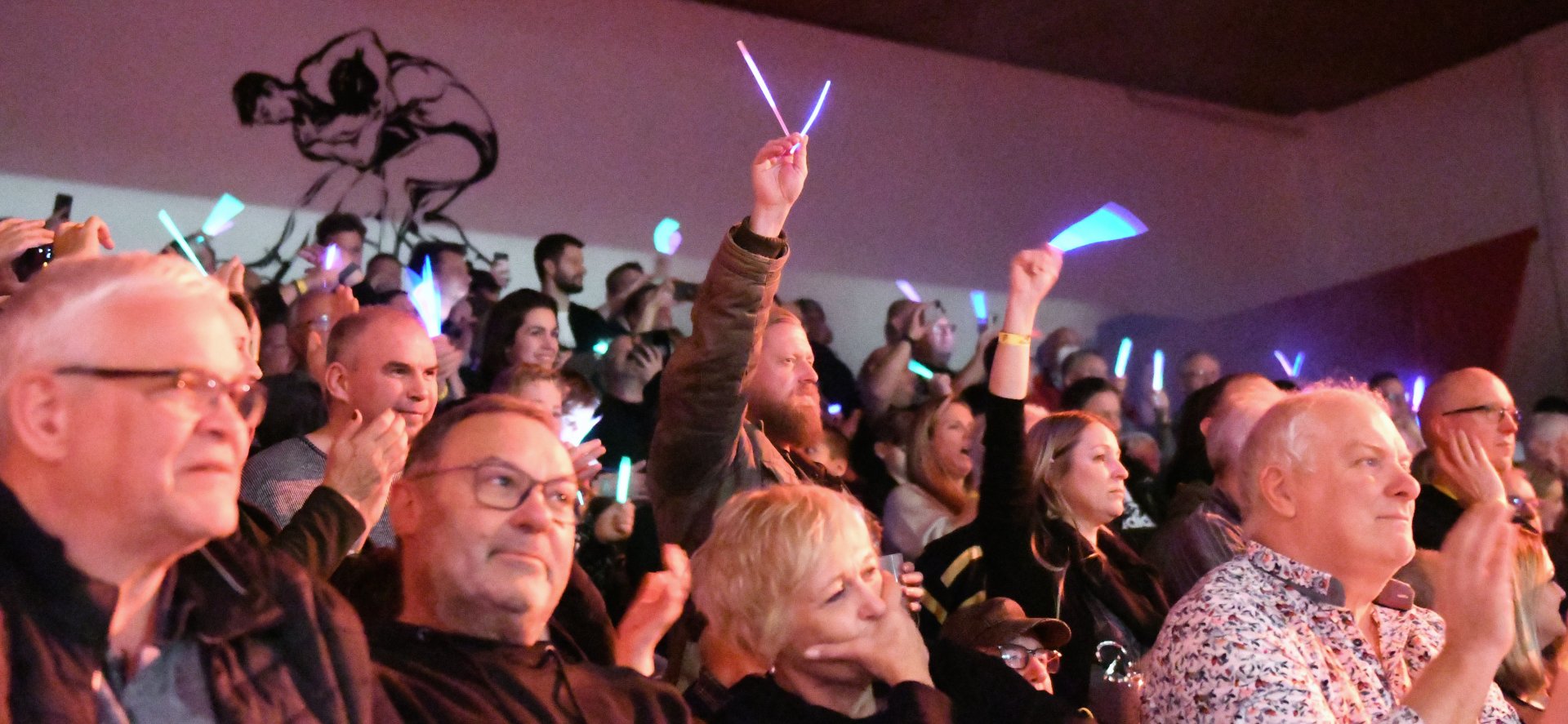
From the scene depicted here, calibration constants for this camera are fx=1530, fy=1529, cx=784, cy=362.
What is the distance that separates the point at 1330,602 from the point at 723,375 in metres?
0.96

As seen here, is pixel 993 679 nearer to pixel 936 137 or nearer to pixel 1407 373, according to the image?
pixel 936 137

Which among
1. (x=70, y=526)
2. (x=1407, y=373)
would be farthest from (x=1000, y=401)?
(x=1407, y=373)

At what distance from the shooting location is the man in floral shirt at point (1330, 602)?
2.02m

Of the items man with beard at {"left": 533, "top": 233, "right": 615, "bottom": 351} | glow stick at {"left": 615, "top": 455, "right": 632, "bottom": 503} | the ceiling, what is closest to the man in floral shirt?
glow stick at {"left": 615, "top": 455, "right": 632, "bottom": 503}

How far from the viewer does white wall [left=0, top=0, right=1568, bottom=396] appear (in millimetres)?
5195

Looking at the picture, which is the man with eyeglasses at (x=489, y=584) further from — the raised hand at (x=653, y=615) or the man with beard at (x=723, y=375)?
the man with beard at (x=723, y=375)

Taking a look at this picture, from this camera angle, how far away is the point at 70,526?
1.40 meters

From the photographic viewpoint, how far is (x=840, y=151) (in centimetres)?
689

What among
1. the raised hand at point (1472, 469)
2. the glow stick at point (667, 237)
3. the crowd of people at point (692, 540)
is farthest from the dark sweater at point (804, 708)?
the glow stick at point (667, 237)

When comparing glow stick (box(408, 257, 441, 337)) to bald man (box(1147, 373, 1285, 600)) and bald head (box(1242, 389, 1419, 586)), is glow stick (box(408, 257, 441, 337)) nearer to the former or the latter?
bald man (box(1147, 373, 1285, 600))

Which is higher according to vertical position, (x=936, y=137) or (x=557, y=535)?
(x=936, y=137)

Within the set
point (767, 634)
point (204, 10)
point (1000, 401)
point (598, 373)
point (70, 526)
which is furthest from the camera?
point (204, 10)

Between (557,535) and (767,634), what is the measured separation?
33cm

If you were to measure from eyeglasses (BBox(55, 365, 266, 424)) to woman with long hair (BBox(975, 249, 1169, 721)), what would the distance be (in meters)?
1.61
